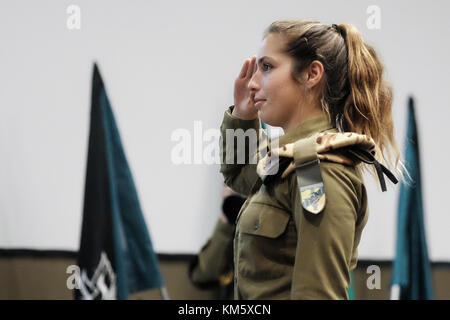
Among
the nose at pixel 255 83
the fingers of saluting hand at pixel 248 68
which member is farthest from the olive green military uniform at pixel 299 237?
the fingers of saluting hand at pixel 248 68

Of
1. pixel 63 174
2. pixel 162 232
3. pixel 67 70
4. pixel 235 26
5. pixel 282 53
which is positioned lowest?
pixel 162 232

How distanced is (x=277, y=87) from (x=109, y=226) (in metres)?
1.13

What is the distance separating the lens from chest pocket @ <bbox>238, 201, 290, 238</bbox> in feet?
3.17

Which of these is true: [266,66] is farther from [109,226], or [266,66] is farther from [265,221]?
[109,226]

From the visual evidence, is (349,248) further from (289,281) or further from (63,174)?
(63,174)

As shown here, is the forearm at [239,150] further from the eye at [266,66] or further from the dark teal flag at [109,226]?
the dark teal flag at [109,226]

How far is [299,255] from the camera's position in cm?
89

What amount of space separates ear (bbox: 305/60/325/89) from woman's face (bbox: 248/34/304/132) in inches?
0.8

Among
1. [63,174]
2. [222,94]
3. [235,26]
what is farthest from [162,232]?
[235,26]

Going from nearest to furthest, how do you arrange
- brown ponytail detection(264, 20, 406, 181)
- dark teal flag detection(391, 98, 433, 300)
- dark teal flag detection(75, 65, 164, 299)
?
brown ponytail detection(264, 20, 406, 181)
dark teal flag detection(75, 65, 164, 299)
dark teal flag detection(391, 98, 433, 300)

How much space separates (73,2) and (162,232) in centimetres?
108

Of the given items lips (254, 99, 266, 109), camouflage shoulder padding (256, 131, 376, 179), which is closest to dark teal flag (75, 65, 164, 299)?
lips (254, 99, 266, 109)

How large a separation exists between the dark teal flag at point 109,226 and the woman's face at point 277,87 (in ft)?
3.52

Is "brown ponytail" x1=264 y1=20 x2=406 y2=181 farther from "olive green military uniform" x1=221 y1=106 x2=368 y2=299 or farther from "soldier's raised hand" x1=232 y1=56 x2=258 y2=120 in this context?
"soldier's raised hand" x1=232 y1=56 x2=258 y2=120
